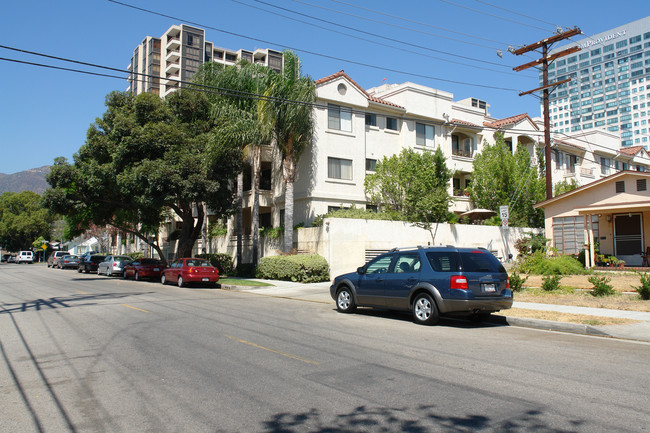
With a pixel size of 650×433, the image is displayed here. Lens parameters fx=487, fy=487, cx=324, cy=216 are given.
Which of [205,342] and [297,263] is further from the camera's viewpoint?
[297,263]

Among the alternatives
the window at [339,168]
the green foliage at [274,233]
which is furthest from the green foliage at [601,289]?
the window at [339,168]

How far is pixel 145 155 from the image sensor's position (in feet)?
86.4

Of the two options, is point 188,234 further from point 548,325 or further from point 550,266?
point 548,325

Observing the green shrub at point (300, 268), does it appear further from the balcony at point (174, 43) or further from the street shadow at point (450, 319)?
the balcony at point (174, 43)

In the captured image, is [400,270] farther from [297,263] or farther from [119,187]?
[119,187]

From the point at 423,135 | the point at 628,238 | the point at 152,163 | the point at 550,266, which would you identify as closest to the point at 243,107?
the point at 152,163

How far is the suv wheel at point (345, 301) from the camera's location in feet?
42.7

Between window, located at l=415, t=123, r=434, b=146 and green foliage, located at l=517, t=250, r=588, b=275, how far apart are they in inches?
517

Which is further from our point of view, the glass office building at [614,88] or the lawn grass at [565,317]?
the glass office building at [614,88]

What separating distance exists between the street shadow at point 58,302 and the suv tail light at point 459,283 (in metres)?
11.3

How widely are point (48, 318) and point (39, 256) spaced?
8383cm

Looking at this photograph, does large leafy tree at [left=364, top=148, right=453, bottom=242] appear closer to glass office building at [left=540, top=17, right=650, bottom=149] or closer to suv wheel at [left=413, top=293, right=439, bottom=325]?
suv wheel at [left=413, top=293, right=439, bottom=325]

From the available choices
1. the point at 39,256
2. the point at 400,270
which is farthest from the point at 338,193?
the point at 39,256

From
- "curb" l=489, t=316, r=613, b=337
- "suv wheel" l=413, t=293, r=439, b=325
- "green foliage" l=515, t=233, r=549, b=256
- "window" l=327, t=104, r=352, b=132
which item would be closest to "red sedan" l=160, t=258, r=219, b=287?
"window" l=327, t=104, r=352, b=132
